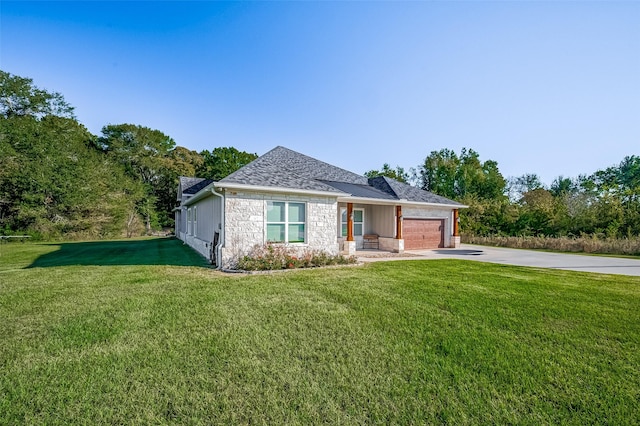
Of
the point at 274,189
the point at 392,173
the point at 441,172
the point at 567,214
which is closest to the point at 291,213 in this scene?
the point at 274,189

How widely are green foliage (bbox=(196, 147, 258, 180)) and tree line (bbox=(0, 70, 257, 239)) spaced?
0.44ft

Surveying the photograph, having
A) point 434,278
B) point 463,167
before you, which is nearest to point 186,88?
point 434,278

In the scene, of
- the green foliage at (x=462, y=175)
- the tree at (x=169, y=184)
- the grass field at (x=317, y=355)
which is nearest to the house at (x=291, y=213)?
the grass field at (x=317, y=355)

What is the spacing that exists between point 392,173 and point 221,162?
2438 centimetres

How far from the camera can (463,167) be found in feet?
132

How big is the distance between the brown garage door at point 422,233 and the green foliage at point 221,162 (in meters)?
27.8

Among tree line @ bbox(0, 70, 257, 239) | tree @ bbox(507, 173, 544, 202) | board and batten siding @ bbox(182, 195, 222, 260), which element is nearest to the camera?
board and batten siding @ bbox(182, 195, 222, 260)

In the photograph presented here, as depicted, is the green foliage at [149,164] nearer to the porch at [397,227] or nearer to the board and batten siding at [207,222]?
the board and batten siding at [207,222]

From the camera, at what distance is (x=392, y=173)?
40.5 metres

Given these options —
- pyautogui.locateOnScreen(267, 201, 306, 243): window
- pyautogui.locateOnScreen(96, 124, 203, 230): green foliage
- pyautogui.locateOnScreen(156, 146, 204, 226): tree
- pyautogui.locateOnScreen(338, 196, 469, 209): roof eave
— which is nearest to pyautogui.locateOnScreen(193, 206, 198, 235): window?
pyautogui.locateOnScreen(267, 201, 306, 243): window

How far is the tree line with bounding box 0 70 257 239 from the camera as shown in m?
23.0

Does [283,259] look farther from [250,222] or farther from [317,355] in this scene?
[317,355]

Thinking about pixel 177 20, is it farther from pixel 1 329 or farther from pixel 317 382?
pixel 317 382

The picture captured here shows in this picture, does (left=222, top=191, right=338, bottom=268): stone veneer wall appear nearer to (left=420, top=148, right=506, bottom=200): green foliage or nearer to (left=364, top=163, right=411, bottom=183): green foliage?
(left=364, top=163, right=411, bottom=183): green foliage
